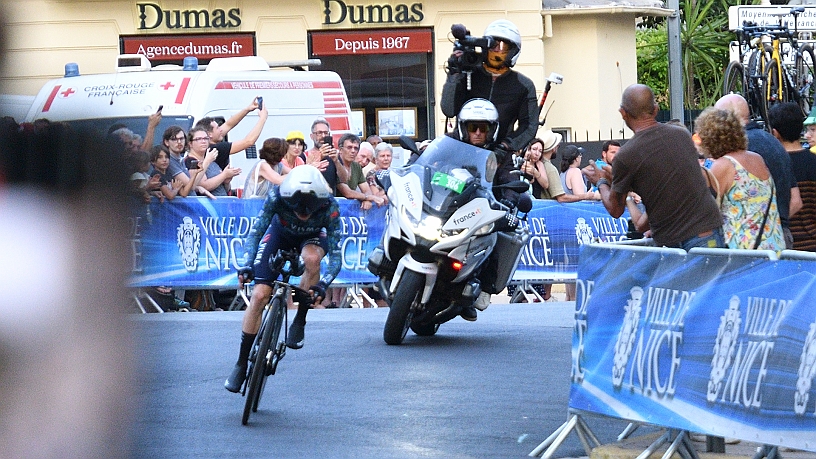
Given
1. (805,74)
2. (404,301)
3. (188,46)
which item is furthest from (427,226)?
(188,46)

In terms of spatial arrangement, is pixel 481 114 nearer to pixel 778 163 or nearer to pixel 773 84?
pixel 778 163

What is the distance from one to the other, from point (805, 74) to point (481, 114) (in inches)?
424

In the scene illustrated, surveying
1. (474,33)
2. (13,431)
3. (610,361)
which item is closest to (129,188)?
(13,431)

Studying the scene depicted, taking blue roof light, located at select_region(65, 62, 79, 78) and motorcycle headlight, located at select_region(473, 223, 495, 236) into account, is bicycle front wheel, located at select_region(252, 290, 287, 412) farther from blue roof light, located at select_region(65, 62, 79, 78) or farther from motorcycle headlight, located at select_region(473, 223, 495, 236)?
blue roof light, located at select_region(65, 62, 79, 78)

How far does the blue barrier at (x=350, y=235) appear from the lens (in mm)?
13922

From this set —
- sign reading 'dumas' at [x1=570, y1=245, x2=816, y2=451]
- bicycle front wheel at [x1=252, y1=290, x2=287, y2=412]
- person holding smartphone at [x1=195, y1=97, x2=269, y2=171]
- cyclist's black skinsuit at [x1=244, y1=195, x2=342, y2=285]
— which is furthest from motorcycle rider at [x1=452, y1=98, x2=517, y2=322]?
sign reading 'dumas' at [x1=570, y1=245, x2=816, y2=451]

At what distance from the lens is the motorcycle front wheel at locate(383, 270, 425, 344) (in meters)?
10.1

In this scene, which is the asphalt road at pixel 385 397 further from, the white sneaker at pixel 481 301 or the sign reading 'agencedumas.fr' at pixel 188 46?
the sign reading 'agencedumas.fr' at pixel 188 46

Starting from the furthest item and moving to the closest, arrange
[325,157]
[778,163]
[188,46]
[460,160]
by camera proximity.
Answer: [188,46]
[325,157]
[460,160]
[778,163]

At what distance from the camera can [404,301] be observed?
10.1 m

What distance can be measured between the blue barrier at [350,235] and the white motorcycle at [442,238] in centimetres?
290

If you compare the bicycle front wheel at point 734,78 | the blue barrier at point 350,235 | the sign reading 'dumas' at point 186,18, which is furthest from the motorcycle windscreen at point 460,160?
the sign reading 'dumas' at point 186,18

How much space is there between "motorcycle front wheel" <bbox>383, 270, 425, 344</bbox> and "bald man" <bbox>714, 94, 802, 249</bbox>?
2.67 metres

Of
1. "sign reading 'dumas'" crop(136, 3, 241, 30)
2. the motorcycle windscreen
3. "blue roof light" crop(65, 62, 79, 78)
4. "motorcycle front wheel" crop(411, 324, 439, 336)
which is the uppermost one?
"sign reading 'dumas'" crop(136, 3, 241, 30)
